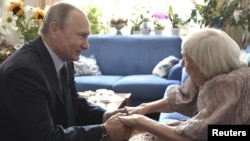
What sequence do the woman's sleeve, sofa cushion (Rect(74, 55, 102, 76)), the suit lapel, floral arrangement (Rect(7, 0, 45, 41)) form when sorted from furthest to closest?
sofa cushion (Rect(74, 55, 102, 76))
floral arrangement (Rect(7, 0, 45, 41))
the woman's sleeve
the suit lapel

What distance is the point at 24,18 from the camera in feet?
8.00

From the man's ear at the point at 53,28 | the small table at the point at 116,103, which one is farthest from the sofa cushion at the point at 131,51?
the man's ear at the point at 53,28

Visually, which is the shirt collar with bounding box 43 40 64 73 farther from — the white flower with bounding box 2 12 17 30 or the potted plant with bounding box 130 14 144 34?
the potted plant with bounding box 130 14 144 34

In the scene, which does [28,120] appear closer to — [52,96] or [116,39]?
[52,96]

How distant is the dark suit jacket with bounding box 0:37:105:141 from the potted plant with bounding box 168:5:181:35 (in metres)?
3.37

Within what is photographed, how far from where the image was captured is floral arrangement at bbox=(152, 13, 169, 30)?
187 inches

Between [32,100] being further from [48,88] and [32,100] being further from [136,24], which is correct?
[136,24]

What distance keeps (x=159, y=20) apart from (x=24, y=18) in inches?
106

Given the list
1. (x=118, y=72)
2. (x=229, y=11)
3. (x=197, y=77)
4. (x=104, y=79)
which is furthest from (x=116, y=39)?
(x=197, y=77)

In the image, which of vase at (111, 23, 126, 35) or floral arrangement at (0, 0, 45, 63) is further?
vase at (111, 23, 126, 35)

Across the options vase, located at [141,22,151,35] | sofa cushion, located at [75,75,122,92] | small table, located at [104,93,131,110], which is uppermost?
vase, located at [141,22,151,35]

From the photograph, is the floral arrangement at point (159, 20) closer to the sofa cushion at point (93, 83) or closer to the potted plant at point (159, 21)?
the potted plant at point (159, 21)

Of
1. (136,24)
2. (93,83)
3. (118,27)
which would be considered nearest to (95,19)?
(118,27)

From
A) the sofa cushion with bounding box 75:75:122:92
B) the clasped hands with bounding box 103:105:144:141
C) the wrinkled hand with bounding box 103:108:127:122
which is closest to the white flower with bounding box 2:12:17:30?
the wrinkled hand with bounding box 103:108:127:122
